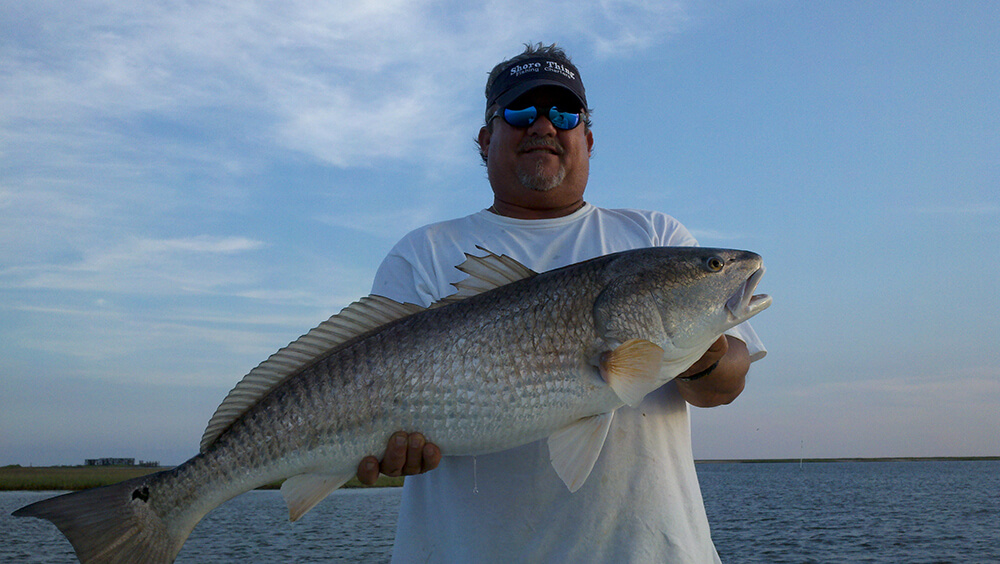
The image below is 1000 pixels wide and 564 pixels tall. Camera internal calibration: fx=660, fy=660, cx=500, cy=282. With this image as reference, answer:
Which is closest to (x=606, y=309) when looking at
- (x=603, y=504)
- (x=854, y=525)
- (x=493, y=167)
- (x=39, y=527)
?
(x=603, y=504)

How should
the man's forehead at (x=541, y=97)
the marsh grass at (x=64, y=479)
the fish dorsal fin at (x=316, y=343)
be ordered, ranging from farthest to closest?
1. the marsh grass at (x=64, y=479)
2. the man's forehead at (x=541, y=97)
3. the fish dorsal fin at (x=316, y=343)

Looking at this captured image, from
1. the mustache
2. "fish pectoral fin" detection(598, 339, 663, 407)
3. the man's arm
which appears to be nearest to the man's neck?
the mustache

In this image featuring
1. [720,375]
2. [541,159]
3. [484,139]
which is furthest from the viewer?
[484,139]

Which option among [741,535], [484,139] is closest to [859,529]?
[741,535]

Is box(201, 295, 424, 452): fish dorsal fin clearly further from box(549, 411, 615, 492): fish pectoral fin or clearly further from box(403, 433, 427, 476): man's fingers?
box(549, 411, 615, 492): fish pectoral fin

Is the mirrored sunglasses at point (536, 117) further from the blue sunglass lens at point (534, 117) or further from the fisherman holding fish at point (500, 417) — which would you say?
the fisherman holding fish at point (500, 417)

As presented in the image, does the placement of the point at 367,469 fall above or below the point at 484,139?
below

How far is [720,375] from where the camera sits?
3289mm

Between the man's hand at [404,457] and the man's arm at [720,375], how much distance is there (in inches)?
52.8

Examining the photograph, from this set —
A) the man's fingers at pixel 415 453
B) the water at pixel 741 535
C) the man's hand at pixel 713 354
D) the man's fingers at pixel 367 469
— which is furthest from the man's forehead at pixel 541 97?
the water at pixel 741 535

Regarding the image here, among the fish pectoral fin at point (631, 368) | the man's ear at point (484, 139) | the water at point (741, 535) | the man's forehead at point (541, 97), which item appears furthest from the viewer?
the water at point (741, 535)

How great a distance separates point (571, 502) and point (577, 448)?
16.4 inches

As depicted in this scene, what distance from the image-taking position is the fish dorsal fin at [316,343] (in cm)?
330

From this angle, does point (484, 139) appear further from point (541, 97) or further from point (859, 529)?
point (859, 529)
